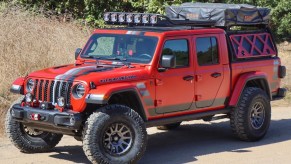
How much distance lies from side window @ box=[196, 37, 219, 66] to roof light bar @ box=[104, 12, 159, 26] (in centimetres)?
74

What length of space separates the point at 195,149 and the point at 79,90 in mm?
2278

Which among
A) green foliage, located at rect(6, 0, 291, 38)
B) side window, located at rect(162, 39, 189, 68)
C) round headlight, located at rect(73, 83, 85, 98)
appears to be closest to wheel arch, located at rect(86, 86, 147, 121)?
round headlight, located at rect(73, 83, 85, 98)

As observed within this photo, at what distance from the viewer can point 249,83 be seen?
33.2 feet

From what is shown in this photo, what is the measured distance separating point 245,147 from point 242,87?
0.92 m

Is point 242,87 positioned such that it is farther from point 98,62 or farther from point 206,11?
point 98,62

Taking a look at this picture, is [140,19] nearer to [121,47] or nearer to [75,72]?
[121,47]

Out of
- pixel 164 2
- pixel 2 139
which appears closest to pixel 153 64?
pixel 2 139

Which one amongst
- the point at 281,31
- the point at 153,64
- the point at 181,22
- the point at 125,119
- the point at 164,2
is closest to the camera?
the point at 125,119

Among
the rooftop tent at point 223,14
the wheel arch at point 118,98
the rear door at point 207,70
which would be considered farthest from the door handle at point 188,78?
the rooftop tent at point 223,14

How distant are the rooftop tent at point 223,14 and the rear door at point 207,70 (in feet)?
1.79

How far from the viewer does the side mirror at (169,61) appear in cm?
845

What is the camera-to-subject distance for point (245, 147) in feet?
31.2

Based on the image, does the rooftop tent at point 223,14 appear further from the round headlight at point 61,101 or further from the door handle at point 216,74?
the round headlight at point 61,101

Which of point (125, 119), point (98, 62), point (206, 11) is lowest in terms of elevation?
point (125, 119)
